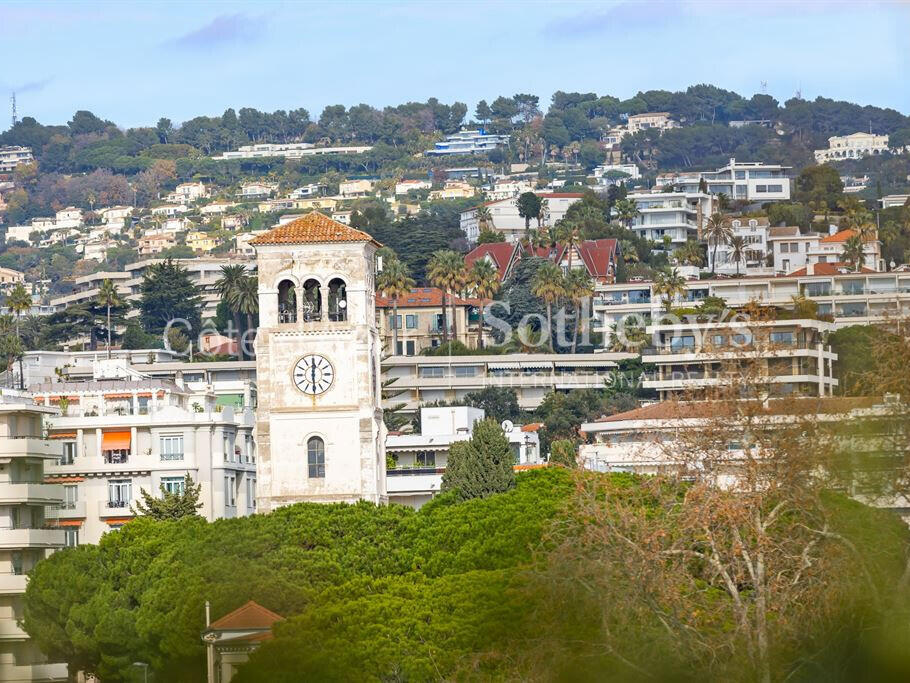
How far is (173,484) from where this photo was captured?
108m

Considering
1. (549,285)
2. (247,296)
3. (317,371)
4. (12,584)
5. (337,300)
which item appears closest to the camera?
(317,371)

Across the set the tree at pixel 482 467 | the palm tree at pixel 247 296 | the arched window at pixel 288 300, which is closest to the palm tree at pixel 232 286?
the palm tree at pixel 247 296

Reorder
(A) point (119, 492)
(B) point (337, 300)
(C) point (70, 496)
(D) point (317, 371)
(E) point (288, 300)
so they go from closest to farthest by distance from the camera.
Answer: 1. (D) point (317, 371)
2. (E) point (288, 300)
3. (B) point (337, 300)
4. (C) point (70, 496)
5. (A) point (119, 492)

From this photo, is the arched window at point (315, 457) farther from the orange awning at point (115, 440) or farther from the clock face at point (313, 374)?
the orange awning at point (115, 440)

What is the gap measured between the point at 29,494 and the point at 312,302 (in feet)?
52.3

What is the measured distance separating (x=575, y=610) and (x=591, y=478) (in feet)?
13.0

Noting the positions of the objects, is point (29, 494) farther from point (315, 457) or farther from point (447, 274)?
point (447, 274)

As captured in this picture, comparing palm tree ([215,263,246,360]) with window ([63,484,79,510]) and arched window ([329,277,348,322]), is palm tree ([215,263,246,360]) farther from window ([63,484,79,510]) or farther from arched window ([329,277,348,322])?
arched window ([329,277,348,322])

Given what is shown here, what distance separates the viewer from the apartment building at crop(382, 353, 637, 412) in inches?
7156

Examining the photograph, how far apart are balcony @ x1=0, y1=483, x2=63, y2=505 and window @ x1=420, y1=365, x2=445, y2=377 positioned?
83469 millimetres

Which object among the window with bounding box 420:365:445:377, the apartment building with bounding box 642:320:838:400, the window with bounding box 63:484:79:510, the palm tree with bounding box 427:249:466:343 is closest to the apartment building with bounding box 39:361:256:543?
the window with bounding box 63:484:79:510

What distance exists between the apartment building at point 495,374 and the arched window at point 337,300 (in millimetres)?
90012

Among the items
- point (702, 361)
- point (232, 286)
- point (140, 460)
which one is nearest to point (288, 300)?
point (140, 460)

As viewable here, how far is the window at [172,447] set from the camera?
108688 millimetres
